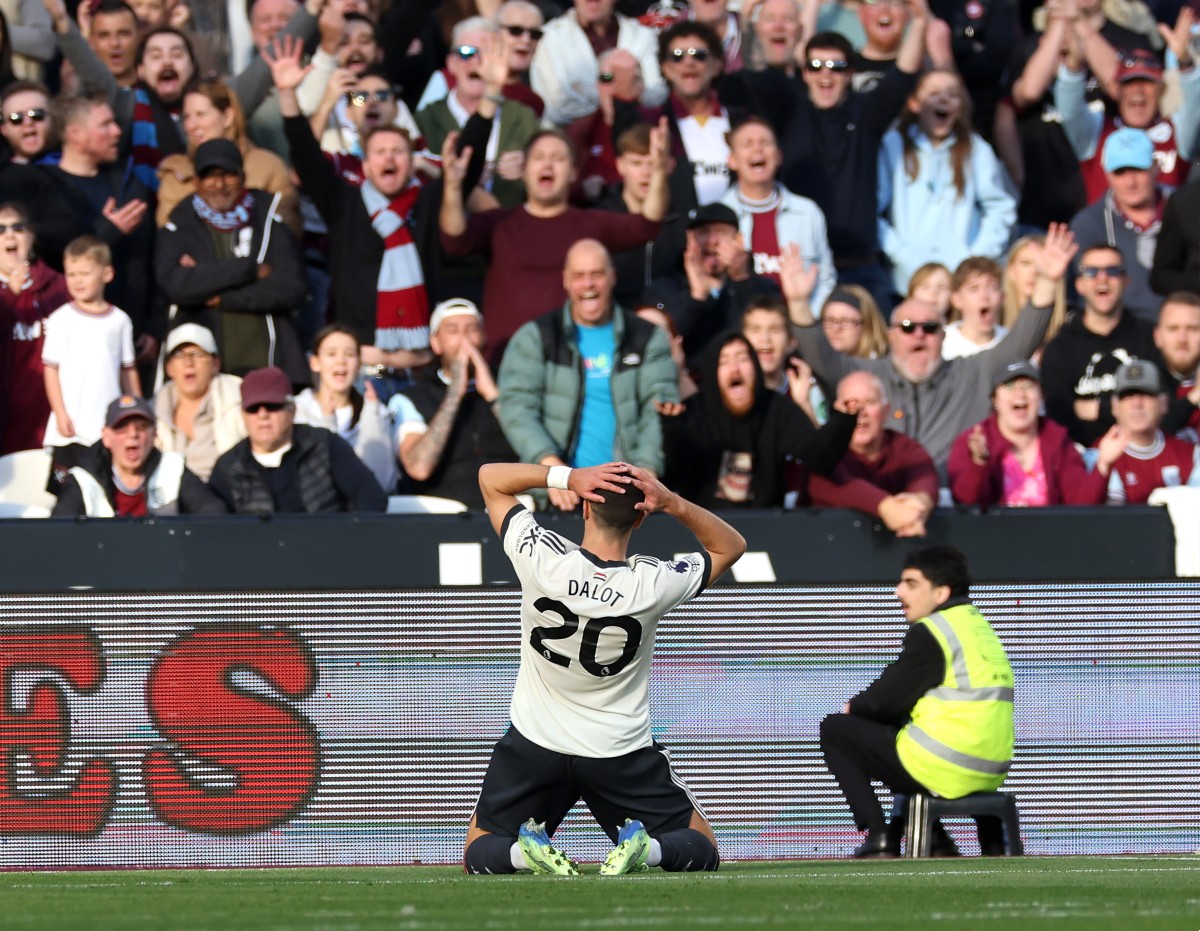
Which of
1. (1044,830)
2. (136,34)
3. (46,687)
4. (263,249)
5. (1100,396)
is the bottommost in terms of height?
(1044,830)

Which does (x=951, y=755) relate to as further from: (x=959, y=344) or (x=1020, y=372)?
(x=959, y=344)

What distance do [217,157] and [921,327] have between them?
395cm

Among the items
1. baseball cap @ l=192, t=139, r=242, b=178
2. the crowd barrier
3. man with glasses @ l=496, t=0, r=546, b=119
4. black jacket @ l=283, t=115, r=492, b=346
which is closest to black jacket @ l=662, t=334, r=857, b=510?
the crowd barrier

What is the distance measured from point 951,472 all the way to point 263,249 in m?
3.95

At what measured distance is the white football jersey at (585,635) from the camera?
23.4 ft

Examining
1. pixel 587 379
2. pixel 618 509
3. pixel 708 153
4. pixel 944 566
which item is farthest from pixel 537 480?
pixel 708 153

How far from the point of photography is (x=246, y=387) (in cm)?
1034

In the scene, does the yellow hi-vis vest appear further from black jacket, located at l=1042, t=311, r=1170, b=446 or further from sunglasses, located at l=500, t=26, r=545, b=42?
sunglasses, located at l=500, t=26, r=545, b=42

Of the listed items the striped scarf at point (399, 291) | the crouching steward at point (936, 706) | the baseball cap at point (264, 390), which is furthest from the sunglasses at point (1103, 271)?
the baseball cap at point (264, 390)

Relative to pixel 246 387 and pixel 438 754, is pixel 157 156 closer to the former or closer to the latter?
pixel 246 387

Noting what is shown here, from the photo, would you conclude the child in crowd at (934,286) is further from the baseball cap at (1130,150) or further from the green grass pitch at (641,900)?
the green grass pitch at (641,900)

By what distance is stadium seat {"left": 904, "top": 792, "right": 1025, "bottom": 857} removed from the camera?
9211 millimetres

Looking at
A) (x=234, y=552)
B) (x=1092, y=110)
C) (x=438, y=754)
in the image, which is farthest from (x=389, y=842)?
(x=1092, y=110)

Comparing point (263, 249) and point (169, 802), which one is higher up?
point (263, 249)
